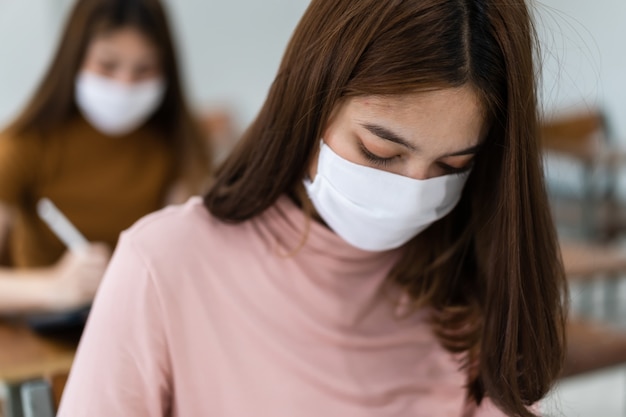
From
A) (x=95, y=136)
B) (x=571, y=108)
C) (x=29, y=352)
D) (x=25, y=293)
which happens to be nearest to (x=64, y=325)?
(x=29, y=352)

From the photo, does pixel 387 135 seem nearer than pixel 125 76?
Yes

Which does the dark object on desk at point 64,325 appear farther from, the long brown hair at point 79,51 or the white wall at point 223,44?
the white wall at point 223,44

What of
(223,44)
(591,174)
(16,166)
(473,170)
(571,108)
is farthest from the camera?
(223,44)

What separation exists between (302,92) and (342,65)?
6 cm

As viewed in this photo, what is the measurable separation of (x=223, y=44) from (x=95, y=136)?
2.39m

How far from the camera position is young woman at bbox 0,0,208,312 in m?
1.77

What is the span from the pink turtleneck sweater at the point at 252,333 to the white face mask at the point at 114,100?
920 millimetres

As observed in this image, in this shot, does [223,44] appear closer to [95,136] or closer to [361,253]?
[95,136]

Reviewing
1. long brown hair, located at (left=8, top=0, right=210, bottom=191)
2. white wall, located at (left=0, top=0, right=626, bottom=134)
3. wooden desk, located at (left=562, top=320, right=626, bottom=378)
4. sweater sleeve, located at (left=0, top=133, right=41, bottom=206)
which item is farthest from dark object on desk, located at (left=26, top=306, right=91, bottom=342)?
white wall, located at (left=0, top=0, right=626, bottom=134)

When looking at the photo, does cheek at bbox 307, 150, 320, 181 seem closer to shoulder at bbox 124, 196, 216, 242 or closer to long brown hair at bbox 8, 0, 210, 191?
shoulder at bbox 124, 196, 216, 242

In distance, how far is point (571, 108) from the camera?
2.87 metres

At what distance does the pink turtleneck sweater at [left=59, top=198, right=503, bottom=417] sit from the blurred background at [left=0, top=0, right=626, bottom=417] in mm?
576

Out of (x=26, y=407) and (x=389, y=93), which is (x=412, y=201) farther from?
(x=26, y=407)

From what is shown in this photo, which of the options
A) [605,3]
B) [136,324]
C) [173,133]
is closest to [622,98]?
[605,3]
